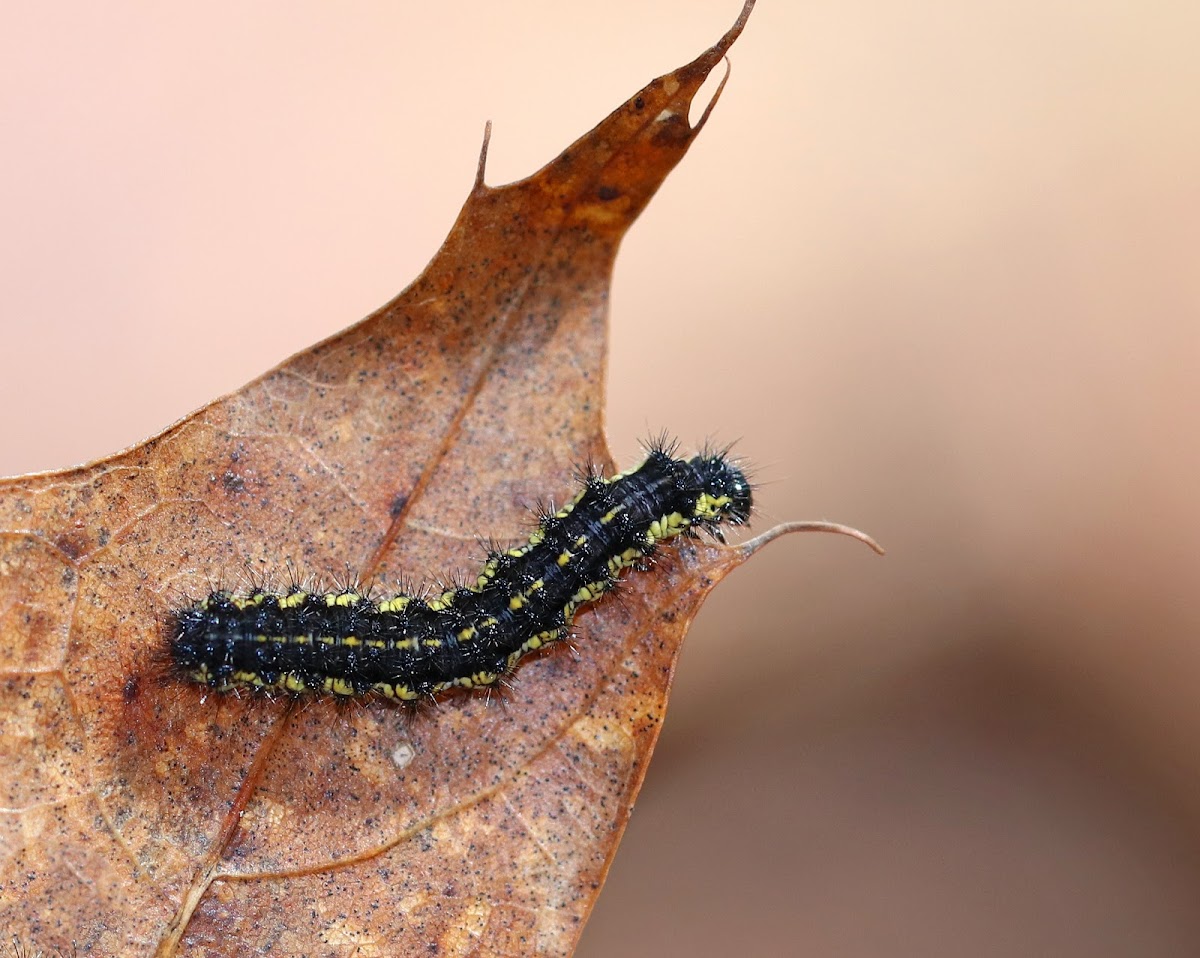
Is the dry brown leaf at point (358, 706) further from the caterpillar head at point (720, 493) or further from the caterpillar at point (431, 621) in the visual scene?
the caterpillar head at point (720, 493)

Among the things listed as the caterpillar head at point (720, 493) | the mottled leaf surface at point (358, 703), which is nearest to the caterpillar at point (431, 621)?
the mottled leaf surface at point (358, 703)

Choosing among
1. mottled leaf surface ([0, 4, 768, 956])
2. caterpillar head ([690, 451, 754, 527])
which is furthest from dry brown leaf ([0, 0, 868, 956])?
caterpillar head ([690, 451, 754, 527])

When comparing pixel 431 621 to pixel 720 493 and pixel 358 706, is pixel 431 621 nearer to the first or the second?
pixel 358 706

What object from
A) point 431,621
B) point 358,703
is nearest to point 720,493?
point 431,621

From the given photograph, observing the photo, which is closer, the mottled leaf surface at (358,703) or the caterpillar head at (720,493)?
the mottled leaf surface at (358,703)

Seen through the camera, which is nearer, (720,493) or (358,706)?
(358,706)
